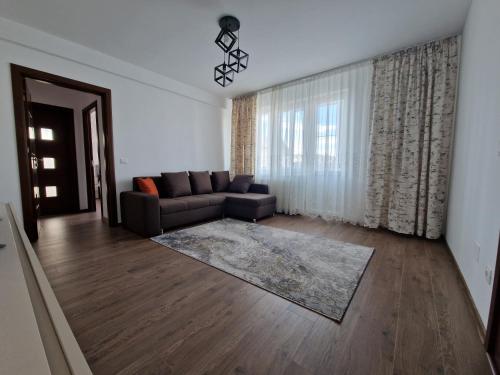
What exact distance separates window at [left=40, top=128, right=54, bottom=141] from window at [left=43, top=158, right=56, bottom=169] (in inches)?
15.7

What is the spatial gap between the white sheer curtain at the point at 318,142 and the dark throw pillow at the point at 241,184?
0.40m

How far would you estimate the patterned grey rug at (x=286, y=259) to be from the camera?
1688 millimetres

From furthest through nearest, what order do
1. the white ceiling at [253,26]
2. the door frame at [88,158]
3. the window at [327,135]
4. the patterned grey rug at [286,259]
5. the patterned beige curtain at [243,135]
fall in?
1. the patterned beige curtain at [243,135]
2. the door frame at [88,158]
3. the window at [327,135]
4. the white ceiling at [253,26]
5. the patterned grey rug at [286,259]

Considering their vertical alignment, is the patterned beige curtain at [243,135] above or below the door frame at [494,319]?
above

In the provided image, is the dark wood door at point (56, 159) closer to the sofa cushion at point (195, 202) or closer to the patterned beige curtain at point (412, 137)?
the sofa cushion at point (195, 202)

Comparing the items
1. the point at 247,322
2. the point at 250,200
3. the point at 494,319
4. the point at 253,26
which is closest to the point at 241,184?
the point at 250,200

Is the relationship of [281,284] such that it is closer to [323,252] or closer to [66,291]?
[323,252]

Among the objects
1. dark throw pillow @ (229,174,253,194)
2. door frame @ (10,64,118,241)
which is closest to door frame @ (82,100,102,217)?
door frame @ (10,64,118,241)

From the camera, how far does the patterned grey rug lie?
1.69 m

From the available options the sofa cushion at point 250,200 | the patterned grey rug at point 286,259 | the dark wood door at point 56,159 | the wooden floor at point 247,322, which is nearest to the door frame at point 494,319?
the wooden floor at point 247,322

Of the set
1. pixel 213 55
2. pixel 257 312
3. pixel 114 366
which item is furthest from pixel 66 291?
pixel 213 55

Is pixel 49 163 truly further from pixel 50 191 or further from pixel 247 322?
pixel 247 322

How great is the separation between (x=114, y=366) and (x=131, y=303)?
51 cm

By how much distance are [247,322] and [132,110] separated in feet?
11.9
